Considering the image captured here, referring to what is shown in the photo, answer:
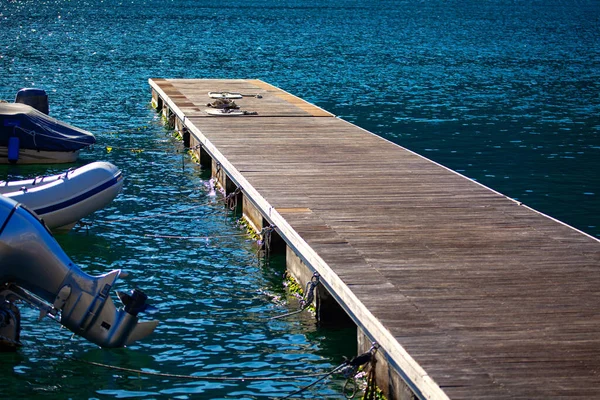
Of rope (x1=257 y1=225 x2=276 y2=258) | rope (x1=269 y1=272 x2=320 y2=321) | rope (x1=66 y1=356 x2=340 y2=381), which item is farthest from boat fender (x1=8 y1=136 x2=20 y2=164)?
rope (x1=66 y1=356 x2=340 y2=381)

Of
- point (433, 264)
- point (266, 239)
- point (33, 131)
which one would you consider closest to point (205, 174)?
point (33, 131)

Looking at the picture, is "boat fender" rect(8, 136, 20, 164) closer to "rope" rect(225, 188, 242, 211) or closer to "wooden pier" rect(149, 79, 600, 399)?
"wooden pier" rect(149, 79, 600, 399)

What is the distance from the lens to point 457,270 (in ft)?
27.7

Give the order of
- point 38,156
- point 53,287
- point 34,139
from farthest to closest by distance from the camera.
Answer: point 38,156
point 34,139
point 53,287

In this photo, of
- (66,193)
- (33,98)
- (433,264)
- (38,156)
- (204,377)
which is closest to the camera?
(204,377)

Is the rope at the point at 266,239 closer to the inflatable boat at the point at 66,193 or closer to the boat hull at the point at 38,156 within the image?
the inflatable boat at the point at 66,193

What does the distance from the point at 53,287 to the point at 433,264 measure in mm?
3362

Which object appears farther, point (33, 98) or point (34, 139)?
point (33, 98)

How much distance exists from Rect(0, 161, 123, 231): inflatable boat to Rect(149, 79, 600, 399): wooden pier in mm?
1760

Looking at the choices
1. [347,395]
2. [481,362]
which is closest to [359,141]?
[347,395]

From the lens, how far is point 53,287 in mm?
8281

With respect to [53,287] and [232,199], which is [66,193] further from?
[53,287]

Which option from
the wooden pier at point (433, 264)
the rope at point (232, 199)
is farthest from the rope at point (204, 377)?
the rope at point (232, 199)

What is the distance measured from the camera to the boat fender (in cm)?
1605
